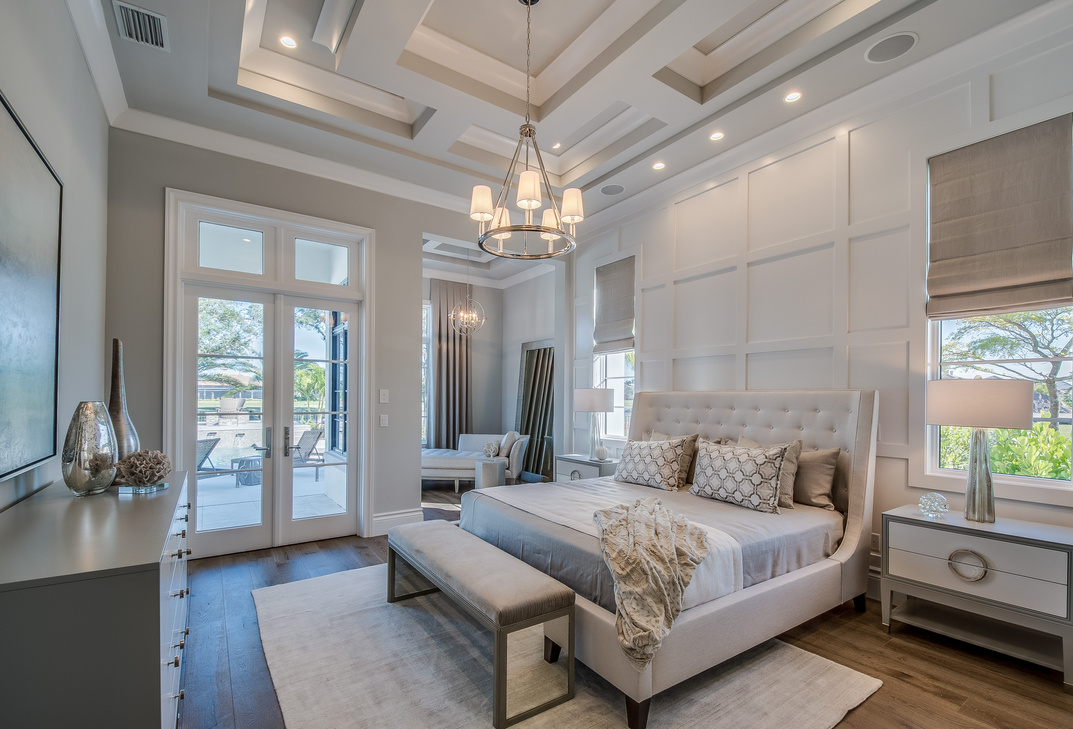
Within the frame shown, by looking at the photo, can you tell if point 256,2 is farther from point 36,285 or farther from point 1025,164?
point 1025,164

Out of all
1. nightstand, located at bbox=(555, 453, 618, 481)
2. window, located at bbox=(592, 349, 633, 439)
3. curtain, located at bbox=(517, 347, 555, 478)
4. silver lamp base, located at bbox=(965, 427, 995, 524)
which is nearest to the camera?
silver lamp base, located at bbox=(965, 427, 995, 524)

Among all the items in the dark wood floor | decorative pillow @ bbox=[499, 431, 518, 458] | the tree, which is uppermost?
the tree

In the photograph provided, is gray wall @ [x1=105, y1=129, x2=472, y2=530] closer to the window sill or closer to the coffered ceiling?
the coffered ceiling

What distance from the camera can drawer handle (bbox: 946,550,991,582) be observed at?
233 centimetres

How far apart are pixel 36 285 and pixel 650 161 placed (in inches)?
149

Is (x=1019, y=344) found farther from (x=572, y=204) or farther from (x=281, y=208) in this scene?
(x=281, y=208)

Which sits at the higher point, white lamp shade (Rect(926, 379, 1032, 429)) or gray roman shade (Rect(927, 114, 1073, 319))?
gray roman shade (Rect(927, 114, 1073, 319))

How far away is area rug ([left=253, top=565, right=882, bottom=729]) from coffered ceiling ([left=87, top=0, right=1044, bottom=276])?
3.10m

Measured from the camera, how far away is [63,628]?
1097mm

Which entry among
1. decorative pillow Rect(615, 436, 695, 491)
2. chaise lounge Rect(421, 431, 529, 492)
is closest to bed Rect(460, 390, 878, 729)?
decorative pillow Rect(615, 436, 695, 491)

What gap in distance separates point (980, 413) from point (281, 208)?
15.1ft

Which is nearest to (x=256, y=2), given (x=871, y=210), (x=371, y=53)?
(x=371, y=53)

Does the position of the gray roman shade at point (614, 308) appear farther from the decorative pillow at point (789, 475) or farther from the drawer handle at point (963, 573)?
the drawer handle at point (963, 573)

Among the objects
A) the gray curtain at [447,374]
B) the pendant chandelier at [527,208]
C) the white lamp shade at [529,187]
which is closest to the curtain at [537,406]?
the gray curtain at [447,374]
